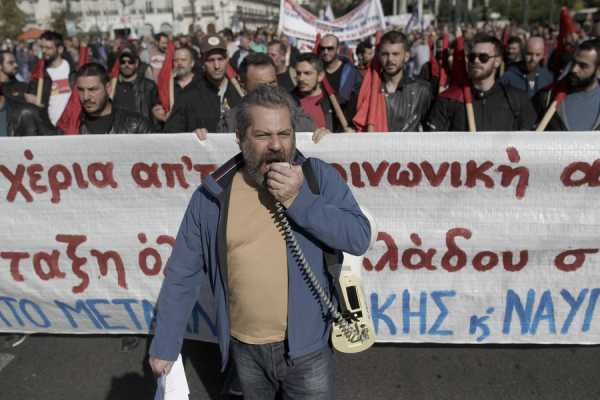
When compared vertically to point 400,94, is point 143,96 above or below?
below

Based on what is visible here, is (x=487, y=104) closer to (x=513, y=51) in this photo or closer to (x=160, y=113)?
(x=160, y=113)

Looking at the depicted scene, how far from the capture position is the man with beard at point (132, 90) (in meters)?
5.50

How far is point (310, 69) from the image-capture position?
4062 millimetres

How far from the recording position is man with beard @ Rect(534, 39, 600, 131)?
350 centimetres

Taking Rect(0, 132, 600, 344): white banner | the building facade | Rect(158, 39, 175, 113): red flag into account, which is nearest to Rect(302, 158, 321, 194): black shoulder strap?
Rect(0, 132, 600, 344): white banner

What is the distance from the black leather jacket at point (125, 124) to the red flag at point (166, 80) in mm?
883

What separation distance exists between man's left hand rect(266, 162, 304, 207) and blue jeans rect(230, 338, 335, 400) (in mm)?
634

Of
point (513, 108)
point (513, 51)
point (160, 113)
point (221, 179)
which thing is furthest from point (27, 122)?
point (513, 51)

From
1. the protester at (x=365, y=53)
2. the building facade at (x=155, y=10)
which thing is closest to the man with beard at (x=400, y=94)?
the protester at (x=365, y=53)

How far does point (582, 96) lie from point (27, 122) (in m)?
3.94

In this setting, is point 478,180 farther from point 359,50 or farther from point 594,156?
point 359,50

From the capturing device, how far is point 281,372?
6.42 feet

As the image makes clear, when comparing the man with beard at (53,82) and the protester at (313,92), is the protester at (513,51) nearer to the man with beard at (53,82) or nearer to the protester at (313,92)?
the protester at (313,92)

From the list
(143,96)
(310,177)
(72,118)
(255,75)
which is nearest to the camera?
(310,177)
